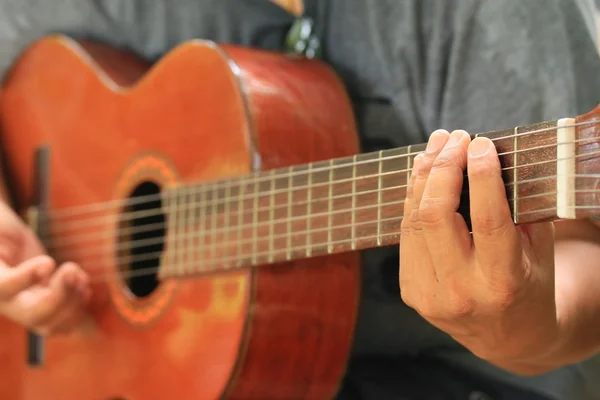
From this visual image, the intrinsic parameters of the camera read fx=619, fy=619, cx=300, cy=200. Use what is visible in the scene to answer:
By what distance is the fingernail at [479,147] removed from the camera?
0.47m

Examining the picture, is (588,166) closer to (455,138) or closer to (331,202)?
(455,138)

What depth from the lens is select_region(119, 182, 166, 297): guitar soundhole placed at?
2.90 feet

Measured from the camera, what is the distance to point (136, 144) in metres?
0.91

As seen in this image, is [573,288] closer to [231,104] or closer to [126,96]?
[231,104]

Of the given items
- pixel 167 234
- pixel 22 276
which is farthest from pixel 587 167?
pixel 22 276

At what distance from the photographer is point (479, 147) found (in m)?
0.48

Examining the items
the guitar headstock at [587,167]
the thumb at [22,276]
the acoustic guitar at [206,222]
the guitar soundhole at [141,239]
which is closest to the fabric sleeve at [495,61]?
the acoustic guitar at [206,222]

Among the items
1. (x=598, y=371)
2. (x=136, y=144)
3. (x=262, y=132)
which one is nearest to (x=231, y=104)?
(x=262, y=132)

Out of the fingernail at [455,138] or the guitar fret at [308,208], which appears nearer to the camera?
the fingernail at [455,138]

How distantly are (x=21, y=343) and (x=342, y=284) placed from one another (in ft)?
1.92

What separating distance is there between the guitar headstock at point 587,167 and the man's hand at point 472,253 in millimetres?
51

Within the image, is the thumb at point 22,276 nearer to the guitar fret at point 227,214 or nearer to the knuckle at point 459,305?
the guitar fret at point 227,214

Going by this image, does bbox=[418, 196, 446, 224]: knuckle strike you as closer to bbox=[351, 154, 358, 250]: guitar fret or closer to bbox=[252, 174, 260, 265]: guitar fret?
bbox=[351, 154, 358, 250]: guitar fret

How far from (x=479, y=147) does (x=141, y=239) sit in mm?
576
